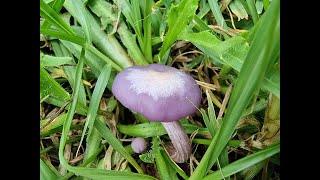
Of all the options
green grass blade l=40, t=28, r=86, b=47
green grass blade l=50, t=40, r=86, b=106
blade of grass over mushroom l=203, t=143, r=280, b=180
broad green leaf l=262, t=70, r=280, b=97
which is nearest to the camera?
broad green leaf l=262, t=70, r=280, b=97

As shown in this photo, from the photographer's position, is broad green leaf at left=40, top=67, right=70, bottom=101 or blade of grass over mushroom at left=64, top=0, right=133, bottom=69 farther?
blade of grass over mushroom at left=64, top=0, right=133, bottom=69

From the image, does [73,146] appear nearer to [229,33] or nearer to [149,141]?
[149,141]

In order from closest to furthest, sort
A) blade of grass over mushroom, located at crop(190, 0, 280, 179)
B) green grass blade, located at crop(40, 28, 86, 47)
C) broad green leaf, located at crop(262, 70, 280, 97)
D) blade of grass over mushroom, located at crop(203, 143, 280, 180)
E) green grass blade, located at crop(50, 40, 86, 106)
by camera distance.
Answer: blade of grass over mushroom, located at crop(190, 0, 280, 179) < broad green leaf, located at crop(262, 70, 280, 97) < blade of grass over mushroom, located at crop(203, 143, 280, 180) < green grass blade, located at crop(40, 28, 86, 47) < green grass blade, located at crop(50, 40, 86, 106)

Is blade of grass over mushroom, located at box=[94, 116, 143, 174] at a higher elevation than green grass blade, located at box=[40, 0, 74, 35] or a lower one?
lower

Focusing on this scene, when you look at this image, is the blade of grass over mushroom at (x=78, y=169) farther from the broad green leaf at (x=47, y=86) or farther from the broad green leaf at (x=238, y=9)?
the broad green leaf at (x=238, y=9)

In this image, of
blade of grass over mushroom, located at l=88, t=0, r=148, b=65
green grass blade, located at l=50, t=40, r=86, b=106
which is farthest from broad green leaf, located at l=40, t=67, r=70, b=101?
blade of grass over mushroom, located at l=88, t=0, r=148, b=65

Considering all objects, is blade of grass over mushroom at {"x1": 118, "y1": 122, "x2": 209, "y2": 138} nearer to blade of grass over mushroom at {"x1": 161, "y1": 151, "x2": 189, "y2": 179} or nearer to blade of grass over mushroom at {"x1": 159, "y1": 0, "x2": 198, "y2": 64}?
blade of grass over mushroom at {"x1": 161, "y1": 151, "x2": 189, "y2": 179}

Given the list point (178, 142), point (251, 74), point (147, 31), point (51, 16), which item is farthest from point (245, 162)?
point (51, 16)

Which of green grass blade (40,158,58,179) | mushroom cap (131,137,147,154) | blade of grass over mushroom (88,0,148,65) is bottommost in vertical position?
green grass blade (40,158,58,179)
